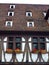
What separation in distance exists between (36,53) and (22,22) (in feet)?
12.2

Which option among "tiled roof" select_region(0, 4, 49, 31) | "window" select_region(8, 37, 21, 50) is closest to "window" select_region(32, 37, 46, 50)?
"tiled roof" select_region(0, 4, 49, 31)

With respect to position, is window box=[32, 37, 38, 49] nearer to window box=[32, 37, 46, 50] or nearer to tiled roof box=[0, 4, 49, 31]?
window box=[32, 37, 46, 50]

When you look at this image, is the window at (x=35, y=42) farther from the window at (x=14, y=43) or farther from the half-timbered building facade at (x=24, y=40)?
the window at (x=14, y=43)

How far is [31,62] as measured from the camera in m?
23.8

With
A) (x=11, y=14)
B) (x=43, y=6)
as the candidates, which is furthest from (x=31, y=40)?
(x=43, y=6)

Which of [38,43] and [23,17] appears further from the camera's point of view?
[23,17]

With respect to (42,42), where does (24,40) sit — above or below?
above

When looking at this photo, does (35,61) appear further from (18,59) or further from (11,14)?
(11,14)

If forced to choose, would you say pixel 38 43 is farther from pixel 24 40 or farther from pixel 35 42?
pixel 24 40

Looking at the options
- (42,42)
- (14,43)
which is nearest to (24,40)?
(14,43)

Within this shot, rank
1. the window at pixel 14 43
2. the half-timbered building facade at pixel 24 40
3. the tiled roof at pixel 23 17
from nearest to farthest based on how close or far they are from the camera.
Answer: the half-timbered building facade at pixel 24 40 < the window at pixel 14 43 < the tiled roof at pixel 23 17

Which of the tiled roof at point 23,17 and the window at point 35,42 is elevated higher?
the tiled roof at point 23,17

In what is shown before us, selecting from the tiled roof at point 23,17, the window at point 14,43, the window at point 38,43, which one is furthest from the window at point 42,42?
the window at point 14,43

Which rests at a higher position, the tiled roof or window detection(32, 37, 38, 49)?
the tiled roof
